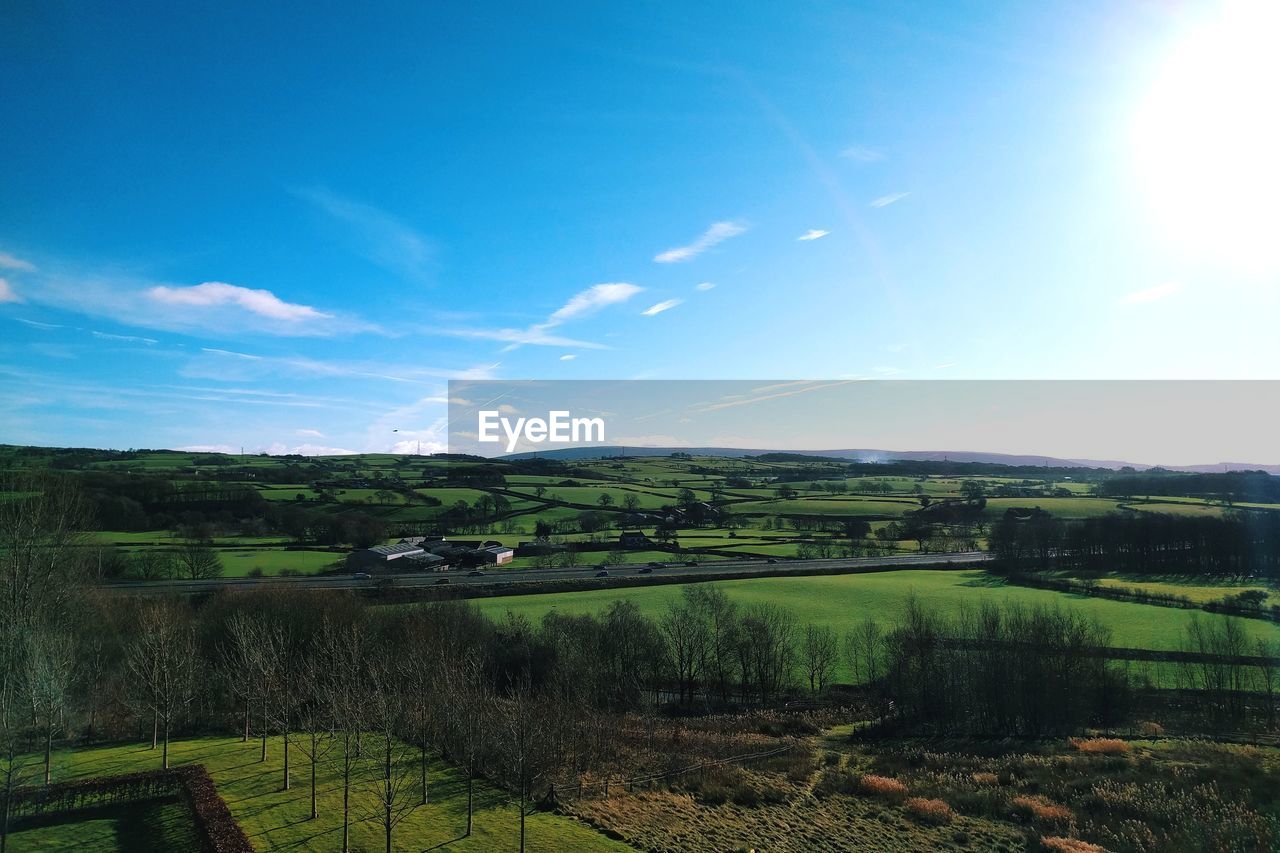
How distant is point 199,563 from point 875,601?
72.8 meters

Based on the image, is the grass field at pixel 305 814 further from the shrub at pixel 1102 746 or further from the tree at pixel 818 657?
the tree at pixel 818 657

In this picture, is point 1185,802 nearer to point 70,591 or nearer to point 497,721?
point 497,721

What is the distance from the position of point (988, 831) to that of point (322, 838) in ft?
85.7

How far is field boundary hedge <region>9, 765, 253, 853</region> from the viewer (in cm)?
2091

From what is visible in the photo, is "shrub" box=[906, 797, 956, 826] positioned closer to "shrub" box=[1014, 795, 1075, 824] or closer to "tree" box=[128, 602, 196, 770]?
"shrub" box=[1014, 795, 1075, 824]

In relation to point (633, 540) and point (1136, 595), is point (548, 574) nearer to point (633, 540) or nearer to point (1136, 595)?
point (633, 540)

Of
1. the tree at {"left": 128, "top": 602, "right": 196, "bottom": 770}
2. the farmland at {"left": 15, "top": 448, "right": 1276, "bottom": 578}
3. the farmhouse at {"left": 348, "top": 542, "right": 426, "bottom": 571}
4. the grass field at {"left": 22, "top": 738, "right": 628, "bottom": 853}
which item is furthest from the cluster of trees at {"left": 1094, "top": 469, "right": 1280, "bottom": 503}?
the tree at {"left": 128, "top": 602, "right": 196, "bottom": 770}

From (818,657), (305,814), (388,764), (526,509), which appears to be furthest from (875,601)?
(526,509)

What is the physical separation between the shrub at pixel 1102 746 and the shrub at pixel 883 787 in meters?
12.5

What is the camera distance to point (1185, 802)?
1088 inches

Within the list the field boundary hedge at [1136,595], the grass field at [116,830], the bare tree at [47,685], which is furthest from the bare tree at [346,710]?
the field boundary hedge at [1136,595]

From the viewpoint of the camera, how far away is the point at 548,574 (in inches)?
2992

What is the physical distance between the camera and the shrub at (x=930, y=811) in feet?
92.4

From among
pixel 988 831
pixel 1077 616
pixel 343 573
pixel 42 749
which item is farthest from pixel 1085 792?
pixel 343 573
